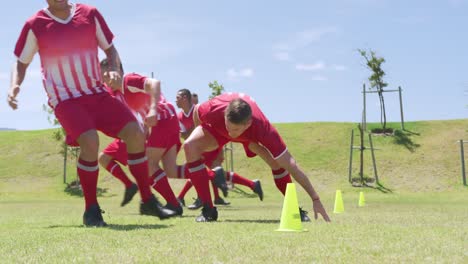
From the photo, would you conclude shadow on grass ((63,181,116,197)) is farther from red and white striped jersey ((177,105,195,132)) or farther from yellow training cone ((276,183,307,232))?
yellow training cone ((276,183,307,232))

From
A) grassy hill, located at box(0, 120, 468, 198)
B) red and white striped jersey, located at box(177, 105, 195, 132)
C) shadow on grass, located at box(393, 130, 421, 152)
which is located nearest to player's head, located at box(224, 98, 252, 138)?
red and white striped jersey, located at box(177, 105, 195, 132)

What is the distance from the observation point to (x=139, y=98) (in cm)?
918

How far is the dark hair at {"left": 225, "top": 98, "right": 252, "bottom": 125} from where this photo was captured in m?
6.29

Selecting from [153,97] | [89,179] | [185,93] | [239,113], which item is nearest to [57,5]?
[153,97]

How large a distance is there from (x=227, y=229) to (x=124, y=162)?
202 inches

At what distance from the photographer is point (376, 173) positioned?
2875 cm

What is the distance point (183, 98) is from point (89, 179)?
266 inches

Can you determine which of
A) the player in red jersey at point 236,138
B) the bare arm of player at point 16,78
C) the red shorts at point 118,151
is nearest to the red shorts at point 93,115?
the bare arm of player at point 16,78

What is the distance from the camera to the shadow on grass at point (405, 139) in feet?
111

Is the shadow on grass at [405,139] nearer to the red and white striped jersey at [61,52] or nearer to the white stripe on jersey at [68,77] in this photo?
the red and white striped jersey at [61,52]

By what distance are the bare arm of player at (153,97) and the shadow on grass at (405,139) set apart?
2842 centimetres

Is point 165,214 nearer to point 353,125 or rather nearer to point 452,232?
point 452,232

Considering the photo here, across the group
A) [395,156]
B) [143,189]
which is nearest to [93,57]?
[143,189]

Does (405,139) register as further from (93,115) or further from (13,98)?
(13,98)
